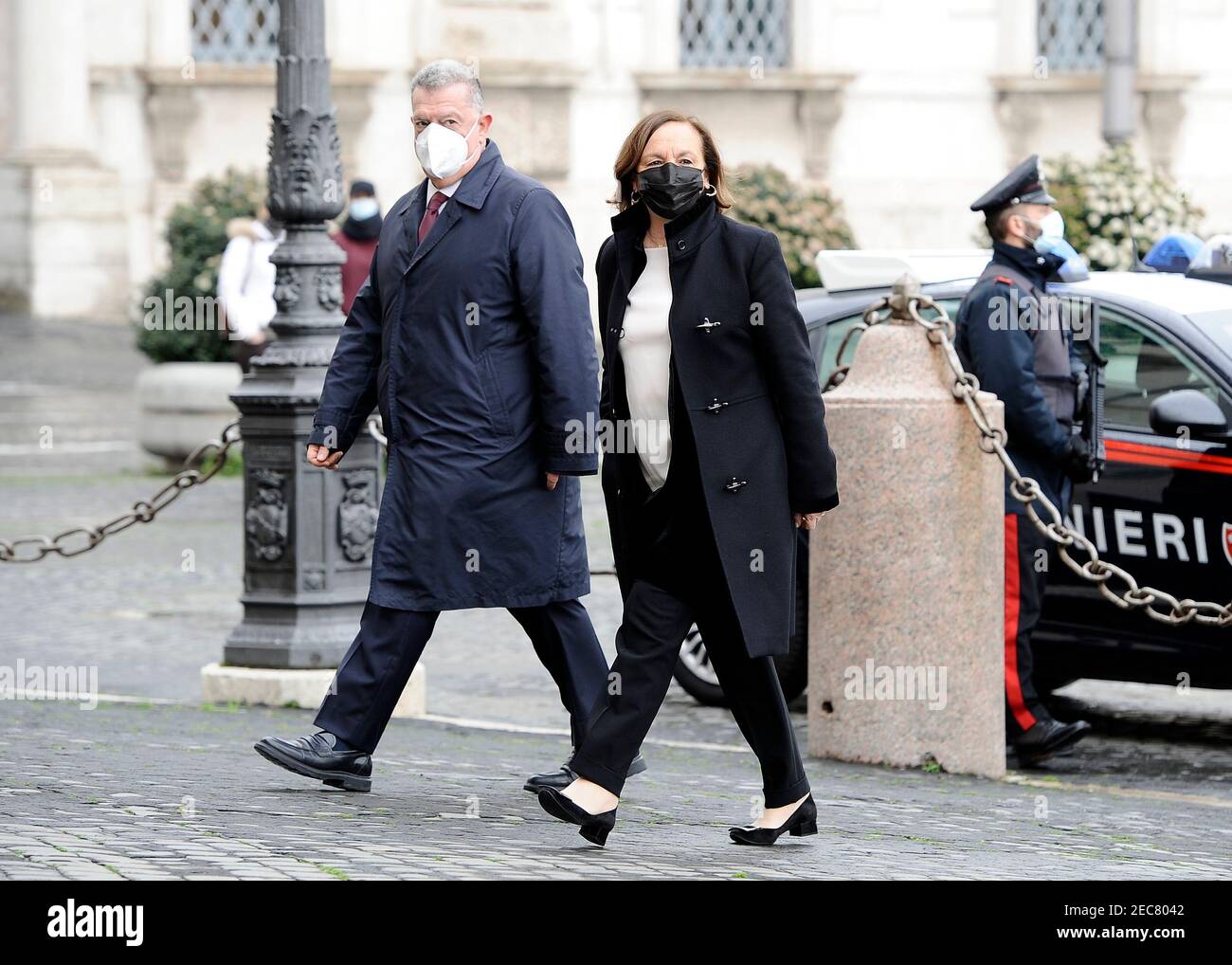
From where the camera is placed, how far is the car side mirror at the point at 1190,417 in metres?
7.94

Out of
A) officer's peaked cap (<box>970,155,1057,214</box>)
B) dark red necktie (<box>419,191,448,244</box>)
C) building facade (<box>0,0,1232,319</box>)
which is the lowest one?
dark red necktie (<box>419,191,448,244</box>)

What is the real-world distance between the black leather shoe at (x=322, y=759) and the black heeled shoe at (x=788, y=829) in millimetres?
1035

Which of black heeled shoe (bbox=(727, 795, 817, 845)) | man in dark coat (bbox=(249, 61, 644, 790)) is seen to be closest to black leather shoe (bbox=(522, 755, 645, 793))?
man in dark coat (bbox=(249, 61, 644, 790))

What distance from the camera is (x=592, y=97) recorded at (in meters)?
25.8

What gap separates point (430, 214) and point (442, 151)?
180mm

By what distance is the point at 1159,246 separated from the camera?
9.85 meters

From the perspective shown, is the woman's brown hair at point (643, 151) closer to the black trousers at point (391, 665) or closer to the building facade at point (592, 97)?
the black trousers at point (391, 665)

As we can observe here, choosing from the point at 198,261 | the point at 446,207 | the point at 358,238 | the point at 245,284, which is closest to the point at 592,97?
the point at 198,261

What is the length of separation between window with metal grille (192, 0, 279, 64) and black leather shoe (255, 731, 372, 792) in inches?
762

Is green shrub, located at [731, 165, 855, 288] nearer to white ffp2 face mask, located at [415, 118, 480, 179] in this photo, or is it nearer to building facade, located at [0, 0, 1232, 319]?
building facade, located at [0, 0, 1232, 319]

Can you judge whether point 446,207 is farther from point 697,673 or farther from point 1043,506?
point 697,673

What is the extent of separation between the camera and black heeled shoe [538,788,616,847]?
5.82 metres

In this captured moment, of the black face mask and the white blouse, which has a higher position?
the black face mask

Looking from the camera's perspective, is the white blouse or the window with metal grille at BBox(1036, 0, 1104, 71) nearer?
the white blouse
